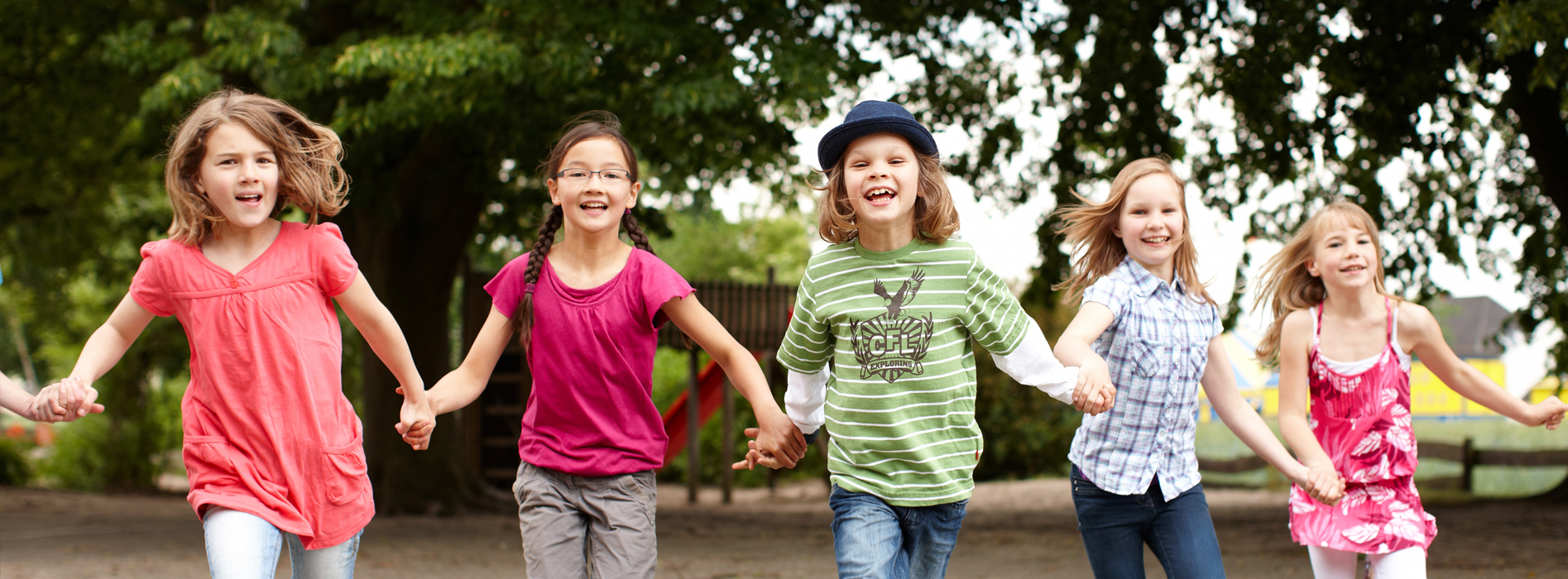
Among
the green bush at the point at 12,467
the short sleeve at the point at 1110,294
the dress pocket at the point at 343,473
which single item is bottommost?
the green bush at the point at 12,467

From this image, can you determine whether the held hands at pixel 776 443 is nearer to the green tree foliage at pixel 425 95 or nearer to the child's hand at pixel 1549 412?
the child's hand at pixel 1549 412

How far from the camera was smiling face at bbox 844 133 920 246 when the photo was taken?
330 centimetres

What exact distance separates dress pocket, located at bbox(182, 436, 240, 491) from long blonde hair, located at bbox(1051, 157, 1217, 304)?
2.42 m

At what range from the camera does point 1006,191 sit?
11.6 meters

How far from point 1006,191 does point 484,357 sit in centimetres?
876

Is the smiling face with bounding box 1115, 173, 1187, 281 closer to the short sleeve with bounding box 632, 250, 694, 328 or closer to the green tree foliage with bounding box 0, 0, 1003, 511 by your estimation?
the short sleeve with bounding box 632, 250, 694, 328

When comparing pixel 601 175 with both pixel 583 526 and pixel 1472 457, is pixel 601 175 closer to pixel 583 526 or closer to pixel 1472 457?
pixel 583 526

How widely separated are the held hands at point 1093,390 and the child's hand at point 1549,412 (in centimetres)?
174

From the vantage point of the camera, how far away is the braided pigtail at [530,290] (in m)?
3.44

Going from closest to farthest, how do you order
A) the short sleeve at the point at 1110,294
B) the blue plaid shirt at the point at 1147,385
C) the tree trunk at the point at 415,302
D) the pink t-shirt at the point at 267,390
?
1. the pink t-shirt at the point at 267,390
2. the blue plaid shirt at the point at 1147,385
3. the short sleeve at the point at 1110,294
4. the tree trunk at the point at 415,302

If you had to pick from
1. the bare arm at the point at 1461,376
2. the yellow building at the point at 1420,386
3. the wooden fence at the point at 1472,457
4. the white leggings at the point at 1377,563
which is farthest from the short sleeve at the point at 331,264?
the wooden fence at the point at 1472,457

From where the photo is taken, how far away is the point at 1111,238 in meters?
3.89

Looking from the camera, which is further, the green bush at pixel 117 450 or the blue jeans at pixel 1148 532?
the green bush at pixel 117 450

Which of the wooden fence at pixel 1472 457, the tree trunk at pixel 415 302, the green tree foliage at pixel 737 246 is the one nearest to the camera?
the tree trunk at pixel 415 302
